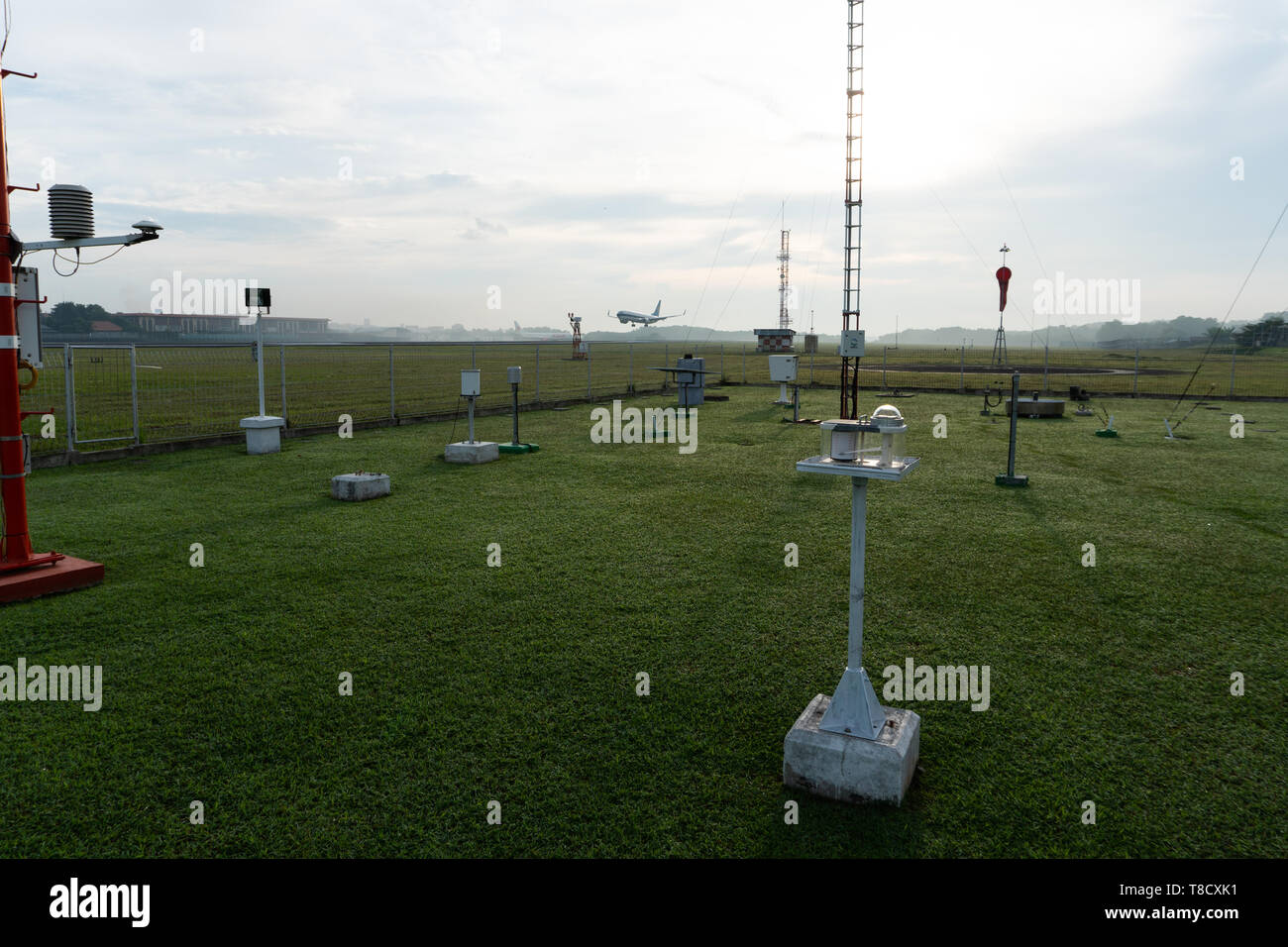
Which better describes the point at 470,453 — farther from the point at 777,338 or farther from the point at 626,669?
the point at 777,338

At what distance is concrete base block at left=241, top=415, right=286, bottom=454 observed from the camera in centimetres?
1287

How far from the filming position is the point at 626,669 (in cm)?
467

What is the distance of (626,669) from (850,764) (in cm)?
162

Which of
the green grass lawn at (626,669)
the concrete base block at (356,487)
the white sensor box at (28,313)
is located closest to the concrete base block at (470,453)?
the green grass lawn at (626,669)

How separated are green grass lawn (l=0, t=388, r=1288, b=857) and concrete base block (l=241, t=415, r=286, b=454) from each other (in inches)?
140

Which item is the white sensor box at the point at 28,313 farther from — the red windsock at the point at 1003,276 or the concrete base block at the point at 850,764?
the red windsock at the point at 1003,276

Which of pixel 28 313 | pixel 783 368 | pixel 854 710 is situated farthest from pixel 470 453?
pixel 783 368

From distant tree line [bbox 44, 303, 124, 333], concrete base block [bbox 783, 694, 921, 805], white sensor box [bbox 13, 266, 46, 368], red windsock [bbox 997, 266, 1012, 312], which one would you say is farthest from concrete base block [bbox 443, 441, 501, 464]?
distant tree line [bbox 44, 303, 124, 333]

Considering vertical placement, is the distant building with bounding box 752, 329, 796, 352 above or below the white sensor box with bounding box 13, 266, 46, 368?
above

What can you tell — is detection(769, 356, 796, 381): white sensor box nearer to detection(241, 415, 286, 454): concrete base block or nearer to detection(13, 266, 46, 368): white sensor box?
detection(241, 415, 286, 454): concrete base block

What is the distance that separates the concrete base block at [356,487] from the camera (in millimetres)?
9344

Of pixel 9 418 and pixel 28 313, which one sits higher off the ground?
pixel 28 313

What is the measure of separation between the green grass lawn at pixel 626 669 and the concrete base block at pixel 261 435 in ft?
11.7

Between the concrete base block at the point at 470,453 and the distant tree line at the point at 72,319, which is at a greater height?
the distant tree line at the point at 72,319
